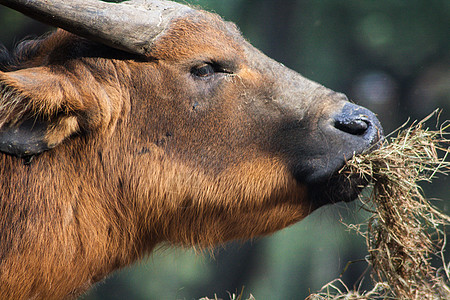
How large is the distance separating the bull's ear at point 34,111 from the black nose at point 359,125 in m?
1.36

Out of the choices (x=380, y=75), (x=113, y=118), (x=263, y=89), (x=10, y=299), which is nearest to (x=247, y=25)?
(x=380, y=75)

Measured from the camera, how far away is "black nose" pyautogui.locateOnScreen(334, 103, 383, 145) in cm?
273

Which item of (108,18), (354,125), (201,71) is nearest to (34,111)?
(108,18)

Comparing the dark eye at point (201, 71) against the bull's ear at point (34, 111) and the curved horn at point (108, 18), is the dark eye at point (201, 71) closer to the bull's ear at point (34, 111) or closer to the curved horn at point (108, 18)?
the curved horn at point (108, 18)

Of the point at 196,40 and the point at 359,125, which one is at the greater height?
the point at 196,40

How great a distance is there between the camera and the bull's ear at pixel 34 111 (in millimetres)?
2326

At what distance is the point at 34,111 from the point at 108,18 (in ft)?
1.90

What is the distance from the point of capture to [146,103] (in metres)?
2.77

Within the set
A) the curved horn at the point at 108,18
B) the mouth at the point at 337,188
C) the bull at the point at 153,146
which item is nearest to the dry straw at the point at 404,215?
the mouth at the point at 337,188

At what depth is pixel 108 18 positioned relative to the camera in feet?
8.28

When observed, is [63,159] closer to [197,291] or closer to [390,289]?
[390,289]

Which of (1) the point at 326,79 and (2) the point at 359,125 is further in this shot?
(1) the point at 326,79

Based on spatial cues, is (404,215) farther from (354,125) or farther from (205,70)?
(205,70)

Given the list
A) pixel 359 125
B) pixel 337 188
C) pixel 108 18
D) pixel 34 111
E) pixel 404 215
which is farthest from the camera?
pixel 404 215
